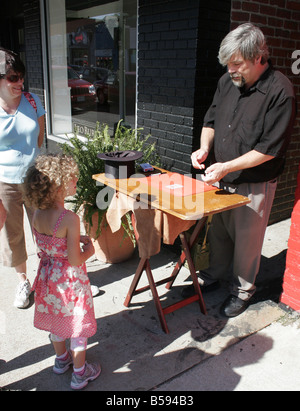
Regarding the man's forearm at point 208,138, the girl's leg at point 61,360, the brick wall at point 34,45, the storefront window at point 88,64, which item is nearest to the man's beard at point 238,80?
the man's forearm at point 208,138

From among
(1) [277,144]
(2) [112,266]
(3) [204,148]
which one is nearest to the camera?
(1) [277,144]

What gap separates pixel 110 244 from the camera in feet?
12.2

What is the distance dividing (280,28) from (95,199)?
8.64 feet

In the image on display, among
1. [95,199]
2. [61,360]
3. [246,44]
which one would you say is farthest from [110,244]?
[246,44]

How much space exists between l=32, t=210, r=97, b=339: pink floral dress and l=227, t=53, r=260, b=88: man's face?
1624 millimetres

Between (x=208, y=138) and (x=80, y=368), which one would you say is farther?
(x=208, y=138)

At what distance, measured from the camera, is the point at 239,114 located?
2730mm

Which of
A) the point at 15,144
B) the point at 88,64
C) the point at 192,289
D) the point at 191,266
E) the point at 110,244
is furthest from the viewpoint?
the point at 88,64

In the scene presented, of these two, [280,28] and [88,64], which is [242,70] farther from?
[88,64]

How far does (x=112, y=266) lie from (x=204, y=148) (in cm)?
151

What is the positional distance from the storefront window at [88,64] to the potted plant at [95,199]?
5.39ft

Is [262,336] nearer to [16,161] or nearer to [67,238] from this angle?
[67,238]

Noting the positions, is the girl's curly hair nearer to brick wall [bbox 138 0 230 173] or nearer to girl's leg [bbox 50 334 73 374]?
girl's leg [bbox 50 334 73 374]
